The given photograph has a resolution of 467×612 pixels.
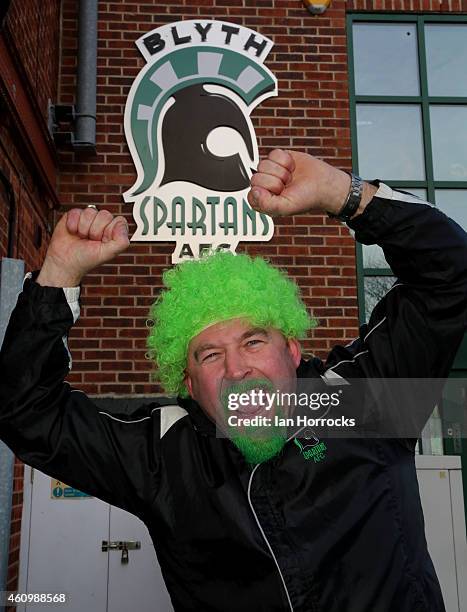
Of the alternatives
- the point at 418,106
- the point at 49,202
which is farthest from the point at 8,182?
the point at 418,106

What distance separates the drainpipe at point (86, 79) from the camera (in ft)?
14.7

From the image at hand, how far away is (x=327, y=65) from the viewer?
16.1 ft

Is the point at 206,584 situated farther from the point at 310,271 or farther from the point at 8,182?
the point at 310,271

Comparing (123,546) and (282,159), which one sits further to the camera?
(123,546)

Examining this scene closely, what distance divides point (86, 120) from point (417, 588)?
12.6ft

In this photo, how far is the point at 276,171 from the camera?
159 centimetres

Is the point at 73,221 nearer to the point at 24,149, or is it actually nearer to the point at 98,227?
the point at 98,227

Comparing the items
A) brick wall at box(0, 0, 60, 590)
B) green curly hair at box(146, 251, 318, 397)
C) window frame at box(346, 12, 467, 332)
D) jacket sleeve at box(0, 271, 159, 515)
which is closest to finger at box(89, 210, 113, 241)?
jacket sleeve at box(0, 271, 159, 515)

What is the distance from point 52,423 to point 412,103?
427 cm

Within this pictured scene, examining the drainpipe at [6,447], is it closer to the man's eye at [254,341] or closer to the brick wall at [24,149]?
the brick wall at [24,149]

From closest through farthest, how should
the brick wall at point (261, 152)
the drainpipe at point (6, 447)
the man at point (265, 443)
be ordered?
the man at point (265, 443), the drainpipe at point (6, 447), the brick wall at point (261, 152)

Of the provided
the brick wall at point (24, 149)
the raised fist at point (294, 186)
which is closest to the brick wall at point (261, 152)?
the brick wall at point (24, 149)

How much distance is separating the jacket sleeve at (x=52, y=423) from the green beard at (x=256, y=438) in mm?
247

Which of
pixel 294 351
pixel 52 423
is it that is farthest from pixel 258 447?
pixel 52 423
